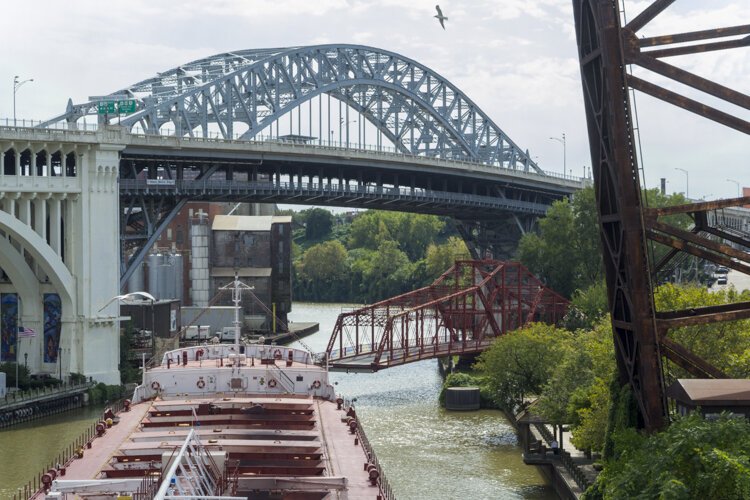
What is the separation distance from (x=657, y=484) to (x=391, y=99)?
105 meters

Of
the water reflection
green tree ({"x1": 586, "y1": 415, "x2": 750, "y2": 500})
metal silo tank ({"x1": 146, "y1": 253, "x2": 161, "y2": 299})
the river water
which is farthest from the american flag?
green tree ({"x1": 586, "y1": 415, "x2": 750, "y2": 500})

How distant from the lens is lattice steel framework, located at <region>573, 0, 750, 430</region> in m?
26.5

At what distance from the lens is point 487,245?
114375 millimetres

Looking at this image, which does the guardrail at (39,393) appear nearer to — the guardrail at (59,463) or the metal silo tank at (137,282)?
the guardrail at (59,463)

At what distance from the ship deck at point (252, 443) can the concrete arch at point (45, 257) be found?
1004 inches

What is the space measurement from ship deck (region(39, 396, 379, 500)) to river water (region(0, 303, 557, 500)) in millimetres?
7963

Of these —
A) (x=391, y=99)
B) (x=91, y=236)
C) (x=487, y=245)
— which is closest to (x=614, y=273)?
(x=91, y=236)

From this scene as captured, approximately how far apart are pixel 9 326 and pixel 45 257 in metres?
4.53

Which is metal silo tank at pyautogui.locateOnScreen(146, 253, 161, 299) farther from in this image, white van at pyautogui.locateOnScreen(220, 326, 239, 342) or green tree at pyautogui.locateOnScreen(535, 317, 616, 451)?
green tree at pyautogui.locateOnScreen(535, 317, 616, 451)

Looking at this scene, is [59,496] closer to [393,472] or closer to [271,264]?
[393,472]

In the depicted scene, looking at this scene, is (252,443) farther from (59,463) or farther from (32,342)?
(32,342)

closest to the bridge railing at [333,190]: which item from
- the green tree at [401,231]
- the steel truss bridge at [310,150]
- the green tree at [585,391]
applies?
the steel truss bridge at [310,150]

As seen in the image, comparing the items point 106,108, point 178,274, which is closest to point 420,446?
point 106,108

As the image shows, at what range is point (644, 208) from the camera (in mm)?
27688
